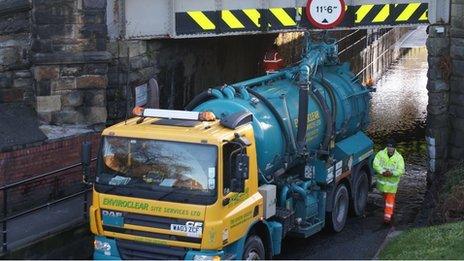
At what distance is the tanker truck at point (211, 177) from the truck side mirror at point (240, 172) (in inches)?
0.5

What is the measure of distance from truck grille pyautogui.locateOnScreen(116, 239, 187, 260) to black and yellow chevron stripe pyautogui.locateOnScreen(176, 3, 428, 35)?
6377 millimetres

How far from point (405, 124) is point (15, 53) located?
14209mm

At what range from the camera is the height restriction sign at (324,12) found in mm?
13406

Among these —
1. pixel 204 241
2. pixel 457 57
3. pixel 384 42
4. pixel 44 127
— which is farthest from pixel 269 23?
pixel 384 42

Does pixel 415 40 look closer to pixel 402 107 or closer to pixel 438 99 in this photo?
pixel 402 107

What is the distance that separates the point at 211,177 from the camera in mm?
8875

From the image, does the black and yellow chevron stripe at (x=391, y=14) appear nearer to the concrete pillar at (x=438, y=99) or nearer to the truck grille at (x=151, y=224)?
the concrete pillar at (x=438, y=99)

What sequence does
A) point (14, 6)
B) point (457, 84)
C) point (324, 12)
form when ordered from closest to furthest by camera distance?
1. point (14, 6)
2. point (324, 12)
3. point (457, 84)

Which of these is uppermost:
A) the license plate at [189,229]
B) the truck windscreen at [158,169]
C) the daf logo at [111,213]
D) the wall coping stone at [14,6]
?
the wall coping stone at [14,6]

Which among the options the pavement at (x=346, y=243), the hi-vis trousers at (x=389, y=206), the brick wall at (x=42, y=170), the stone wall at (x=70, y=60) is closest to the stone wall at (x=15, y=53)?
the stone wall at (x=70, y=60)

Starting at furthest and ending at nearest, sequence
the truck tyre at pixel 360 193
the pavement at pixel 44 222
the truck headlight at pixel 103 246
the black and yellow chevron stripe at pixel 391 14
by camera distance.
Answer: the black and yellow chevron stripe at pixel 391 14
the truck tyre at pixel 360 193
the pavement at pixel 44 222
the truck headlight at pixel 103 246

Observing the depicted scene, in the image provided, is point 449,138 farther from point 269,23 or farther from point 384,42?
point 384,42

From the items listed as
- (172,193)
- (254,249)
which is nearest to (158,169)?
(172,193)

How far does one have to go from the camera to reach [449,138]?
51.3 feet
